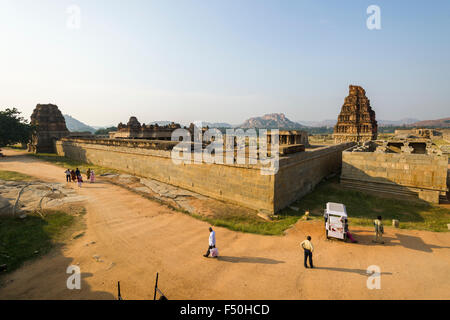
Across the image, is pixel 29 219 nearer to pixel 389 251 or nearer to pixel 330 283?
pixel 330 283

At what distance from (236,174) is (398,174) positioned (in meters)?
11.2

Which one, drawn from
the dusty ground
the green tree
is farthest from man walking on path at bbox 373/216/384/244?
the green tree

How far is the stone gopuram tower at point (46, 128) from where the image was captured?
39.8m

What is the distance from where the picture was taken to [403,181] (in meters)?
13.9

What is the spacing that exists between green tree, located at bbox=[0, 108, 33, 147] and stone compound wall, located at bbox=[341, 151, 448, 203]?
161ft

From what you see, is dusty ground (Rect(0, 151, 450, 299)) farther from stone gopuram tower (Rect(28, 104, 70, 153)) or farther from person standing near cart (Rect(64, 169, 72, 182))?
stone gopuram tower (Rect(28, 104, 70, 153))

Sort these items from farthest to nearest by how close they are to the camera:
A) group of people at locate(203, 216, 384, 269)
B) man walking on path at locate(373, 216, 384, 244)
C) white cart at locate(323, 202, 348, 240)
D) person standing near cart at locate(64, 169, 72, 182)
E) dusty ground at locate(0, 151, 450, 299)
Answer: person standing near cart at locate(64, 169, 72, 182) < white cart at locate(323, 202, 348, 240) < man walking on path at locate(373, 216, 384, 244) < group of people at locate(203, 216, 384, 269) < dusty ground at locate(0, 151, 450, 299)

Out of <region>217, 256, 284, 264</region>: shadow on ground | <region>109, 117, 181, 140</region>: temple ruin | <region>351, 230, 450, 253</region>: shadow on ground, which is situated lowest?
<region>217, 256, 284, 264</region>: shadow on ground

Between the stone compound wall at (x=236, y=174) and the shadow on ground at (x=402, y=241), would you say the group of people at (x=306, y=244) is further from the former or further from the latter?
the stone compound wall at (x=236, y=174)

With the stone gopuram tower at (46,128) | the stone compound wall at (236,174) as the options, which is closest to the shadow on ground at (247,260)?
the stone compound wall at (236,174)

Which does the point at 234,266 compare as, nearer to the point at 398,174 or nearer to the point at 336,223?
the point at 336,223

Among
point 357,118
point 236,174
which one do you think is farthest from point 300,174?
point 357,118

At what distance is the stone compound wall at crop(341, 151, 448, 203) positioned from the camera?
12.8 metres

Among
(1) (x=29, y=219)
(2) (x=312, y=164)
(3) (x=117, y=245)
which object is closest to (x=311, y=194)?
(2) (x=312, y=164)
